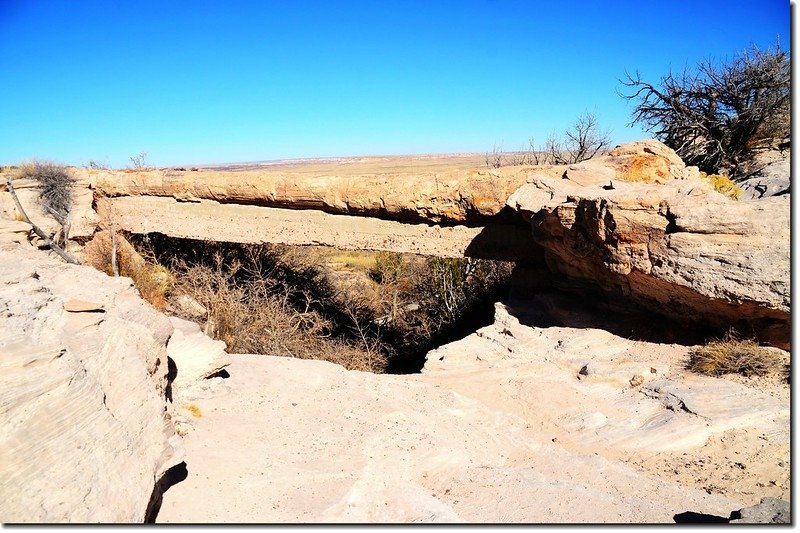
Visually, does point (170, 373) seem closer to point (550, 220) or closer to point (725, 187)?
point (550, 220)

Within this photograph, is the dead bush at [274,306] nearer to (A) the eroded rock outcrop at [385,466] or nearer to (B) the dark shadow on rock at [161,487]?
(A) the eroded rock outcrop at [385,466]

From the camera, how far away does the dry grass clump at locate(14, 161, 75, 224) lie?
844 centimetres

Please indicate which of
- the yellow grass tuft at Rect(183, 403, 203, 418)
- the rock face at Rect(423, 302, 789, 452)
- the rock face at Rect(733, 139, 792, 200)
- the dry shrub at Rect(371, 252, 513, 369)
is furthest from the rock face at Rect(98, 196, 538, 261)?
the yellow grass tuft at Rect(183, 403, 203, 418)

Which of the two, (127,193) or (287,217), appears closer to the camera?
(287,217)

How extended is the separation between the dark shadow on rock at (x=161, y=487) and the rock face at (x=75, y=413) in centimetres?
8

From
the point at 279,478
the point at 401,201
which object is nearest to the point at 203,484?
the point at 279,478

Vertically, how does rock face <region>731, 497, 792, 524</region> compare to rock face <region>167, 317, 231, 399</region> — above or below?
below

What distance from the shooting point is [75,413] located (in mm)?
2268

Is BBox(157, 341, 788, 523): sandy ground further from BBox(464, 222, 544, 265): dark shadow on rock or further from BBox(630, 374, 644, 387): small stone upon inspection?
BBox(464, 222, 544, 265): dark shadow on rock

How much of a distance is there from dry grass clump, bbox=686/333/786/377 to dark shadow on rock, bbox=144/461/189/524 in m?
4.28

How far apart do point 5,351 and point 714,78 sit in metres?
9.00

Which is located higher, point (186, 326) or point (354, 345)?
point (186, 326)

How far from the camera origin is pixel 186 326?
191 inches

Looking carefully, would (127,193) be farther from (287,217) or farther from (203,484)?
(203,484)
